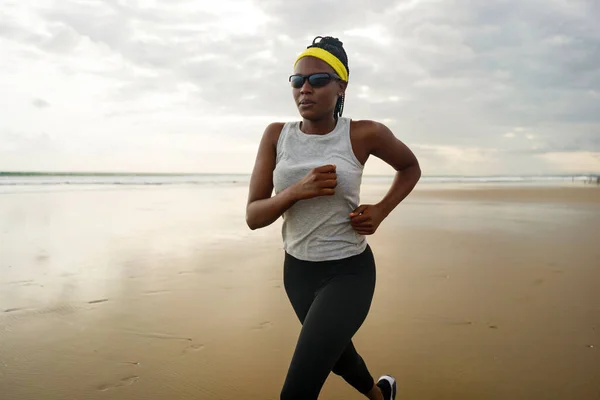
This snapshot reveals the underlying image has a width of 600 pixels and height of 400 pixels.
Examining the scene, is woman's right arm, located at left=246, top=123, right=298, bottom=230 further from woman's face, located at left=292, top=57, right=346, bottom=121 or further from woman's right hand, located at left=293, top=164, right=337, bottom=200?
woman's face, located at left=292, top=57, right=346, bottom=121

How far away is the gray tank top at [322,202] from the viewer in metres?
2.39

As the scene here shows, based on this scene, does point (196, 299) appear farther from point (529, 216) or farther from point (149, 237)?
point (529, 216)

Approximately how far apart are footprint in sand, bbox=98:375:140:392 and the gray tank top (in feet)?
6.37

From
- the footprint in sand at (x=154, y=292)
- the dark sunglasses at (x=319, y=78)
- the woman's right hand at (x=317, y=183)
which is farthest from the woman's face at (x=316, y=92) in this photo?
the footprint in sand at (x=154, y=292)

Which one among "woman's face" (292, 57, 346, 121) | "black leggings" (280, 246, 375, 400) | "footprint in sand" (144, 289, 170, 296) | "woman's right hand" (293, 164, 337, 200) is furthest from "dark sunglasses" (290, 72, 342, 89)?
"footprint in sand" (144, 289, 170, 296)

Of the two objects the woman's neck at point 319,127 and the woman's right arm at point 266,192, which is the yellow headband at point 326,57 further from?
the woman's right arm at point 266,192

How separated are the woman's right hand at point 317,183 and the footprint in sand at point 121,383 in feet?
7.53

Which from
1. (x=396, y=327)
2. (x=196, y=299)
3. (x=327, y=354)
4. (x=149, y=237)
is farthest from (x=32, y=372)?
(x=149, y=237)

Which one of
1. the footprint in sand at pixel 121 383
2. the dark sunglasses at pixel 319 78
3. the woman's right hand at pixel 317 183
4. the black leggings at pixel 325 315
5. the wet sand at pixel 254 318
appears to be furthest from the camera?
the wet sand at pixel 254 318

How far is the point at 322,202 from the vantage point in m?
2.39

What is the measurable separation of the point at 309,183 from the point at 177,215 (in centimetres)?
1210

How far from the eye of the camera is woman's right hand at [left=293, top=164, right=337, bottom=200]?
2191mm

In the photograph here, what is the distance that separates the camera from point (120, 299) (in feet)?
17.9

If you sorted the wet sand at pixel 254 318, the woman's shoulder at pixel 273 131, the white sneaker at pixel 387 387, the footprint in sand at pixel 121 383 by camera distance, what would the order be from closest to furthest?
1. the woman's shoulder at pixel 273 131
2. the white sneaker at pixel 387 387
3. the footprint in sand at pixel 121 383
4. the wet sand at pixel 254 318
